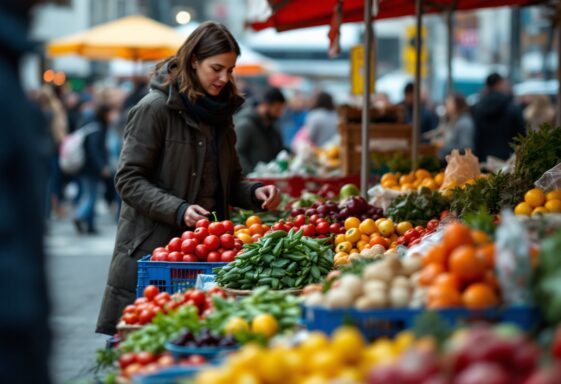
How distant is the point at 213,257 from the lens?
237 inches

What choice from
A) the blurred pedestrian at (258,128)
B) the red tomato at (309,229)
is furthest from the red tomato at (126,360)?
the blurred pedestrian at (258,128)

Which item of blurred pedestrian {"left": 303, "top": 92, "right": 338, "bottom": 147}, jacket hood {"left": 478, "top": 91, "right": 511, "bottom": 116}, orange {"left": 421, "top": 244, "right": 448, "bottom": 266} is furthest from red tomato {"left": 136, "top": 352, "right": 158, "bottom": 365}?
blurred pedestrian {"left": 303, "top": 92, "right": 338, "bottom": 147}

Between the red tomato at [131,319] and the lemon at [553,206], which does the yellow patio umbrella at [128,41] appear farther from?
the red tomato at [131,319]

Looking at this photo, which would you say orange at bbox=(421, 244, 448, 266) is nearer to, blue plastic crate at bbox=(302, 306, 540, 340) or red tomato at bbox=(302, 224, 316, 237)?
blue plastic crate at bbox=(302, 306, 540, 340)

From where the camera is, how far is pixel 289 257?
5664 mm

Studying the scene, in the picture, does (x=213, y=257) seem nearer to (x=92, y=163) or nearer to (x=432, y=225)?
(x=432, y=225)

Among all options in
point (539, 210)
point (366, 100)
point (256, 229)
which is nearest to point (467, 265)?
point (539, 210)

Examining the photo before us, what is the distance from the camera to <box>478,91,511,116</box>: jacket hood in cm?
1407

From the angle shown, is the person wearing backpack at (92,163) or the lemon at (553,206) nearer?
the lemon at (553,206)

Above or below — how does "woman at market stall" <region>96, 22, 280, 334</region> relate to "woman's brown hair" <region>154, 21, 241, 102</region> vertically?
below

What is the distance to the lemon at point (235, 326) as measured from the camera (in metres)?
4.03

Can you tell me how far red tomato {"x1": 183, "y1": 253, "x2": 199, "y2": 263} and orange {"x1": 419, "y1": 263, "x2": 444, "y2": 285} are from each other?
222 centimetres

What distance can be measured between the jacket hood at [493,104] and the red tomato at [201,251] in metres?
8.74

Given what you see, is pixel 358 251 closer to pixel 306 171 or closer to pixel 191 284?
pixel 191 284
